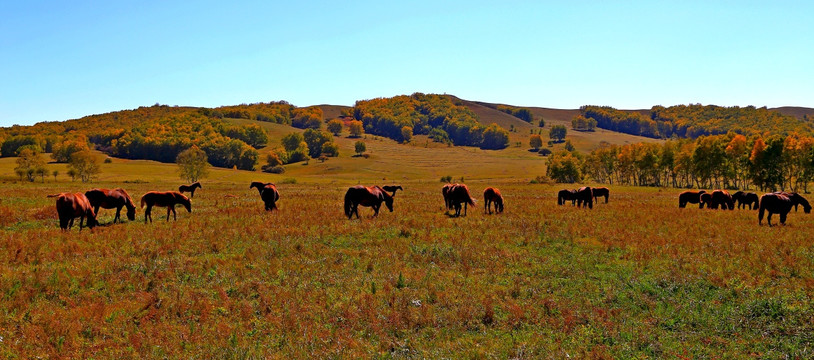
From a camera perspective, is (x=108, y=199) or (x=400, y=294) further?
(x=108, y=199)

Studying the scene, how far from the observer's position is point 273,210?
27672 millimetres

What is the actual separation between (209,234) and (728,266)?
61.9 ft

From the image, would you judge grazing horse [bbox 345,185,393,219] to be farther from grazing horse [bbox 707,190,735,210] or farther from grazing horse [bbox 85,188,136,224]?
grazing horse [bbox 707,190,735,210]

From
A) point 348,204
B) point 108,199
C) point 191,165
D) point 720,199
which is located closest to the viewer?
point 108,199

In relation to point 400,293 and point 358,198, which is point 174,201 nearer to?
point 358,198

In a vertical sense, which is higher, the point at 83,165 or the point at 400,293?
the point at 83,165

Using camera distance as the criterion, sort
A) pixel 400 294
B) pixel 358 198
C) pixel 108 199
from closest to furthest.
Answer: pixel 400 294, pixel 108 199, pixel 358 198

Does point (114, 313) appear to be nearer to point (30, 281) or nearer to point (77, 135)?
point (30, 281)

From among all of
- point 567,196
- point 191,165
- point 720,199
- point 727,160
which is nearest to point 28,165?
point 191,165

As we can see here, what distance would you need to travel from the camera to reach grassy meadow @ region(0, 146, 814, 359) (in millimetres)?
8141

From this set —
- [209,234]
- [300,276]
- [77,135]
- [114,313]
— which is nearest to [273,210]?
[209,234]

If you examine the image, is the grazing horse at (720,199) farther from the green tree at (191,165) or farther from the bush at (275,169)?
the bush at (275,169)

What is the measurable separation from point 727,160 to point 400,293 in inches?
3648

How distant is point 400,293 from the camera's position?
11.0 metres
